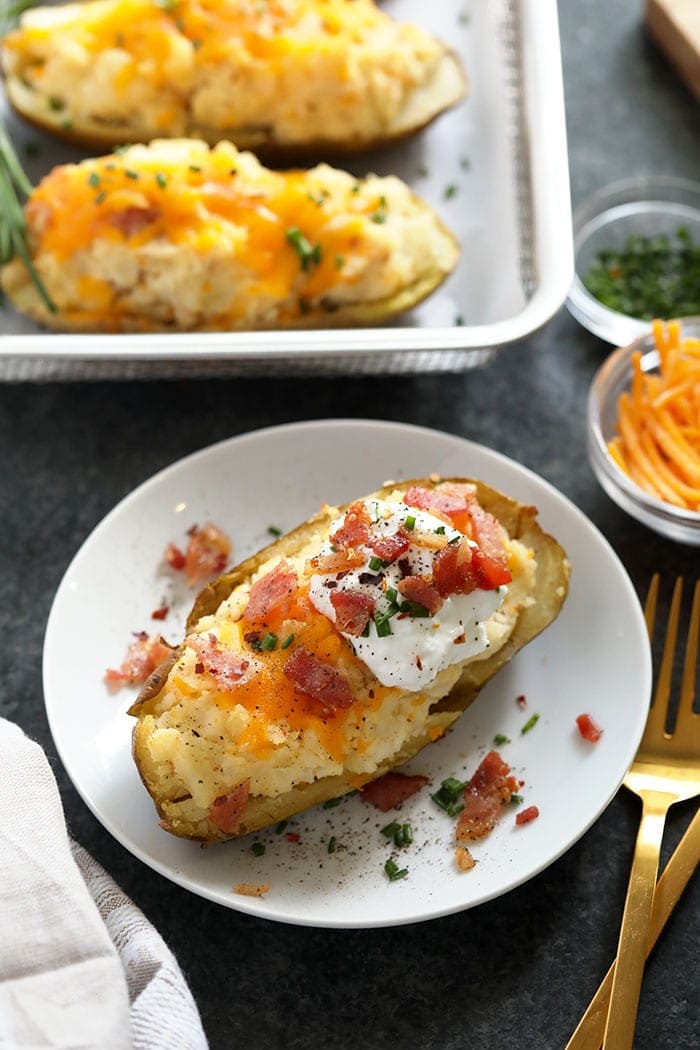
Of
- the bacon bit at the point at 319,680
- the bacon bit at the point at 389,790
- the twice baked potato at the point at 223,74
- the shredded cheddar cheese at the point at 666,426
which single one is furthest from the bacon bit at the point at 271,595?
the twice baked potato at the point at 223,74

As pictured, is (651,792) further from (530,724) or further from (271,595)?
(271,595)

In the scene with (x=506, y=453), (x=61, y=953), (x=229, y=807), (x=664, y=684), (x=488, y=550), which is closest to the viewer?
(x=61, y=953)

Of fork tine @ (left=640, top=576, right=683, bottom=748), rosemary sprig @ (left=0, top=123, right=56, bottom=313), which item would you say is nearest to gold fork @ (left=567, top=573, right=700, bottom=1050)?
fork tine @ (left=640, top=576, right=683, bottom=748)

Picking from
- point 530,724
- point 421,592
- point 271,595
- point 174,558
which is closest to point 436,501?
point 421,592

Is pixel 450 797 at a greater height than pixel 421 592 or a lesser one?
lesser

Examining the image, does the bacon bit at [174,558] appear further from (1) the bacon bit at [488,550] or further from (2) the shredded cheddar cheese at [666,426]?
(2) the shredded cheddar cheese at [666,426]

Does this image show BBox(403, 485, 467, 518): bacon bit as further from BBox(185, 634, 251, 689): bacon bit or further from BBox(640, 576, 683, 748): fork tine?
BBox(640, 576, 683, 748): fork tine

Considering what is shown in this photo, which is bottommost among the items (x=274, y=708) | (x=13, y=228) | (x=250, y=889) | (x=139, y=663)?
(x=250, y=889)
